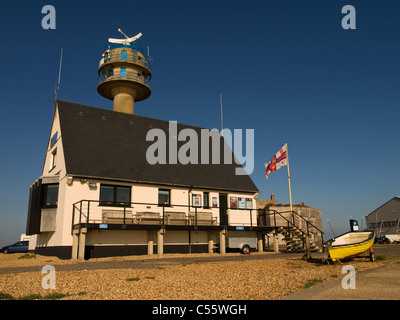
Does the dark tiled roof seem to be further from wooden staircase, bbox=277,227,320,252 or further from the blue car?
the blue car

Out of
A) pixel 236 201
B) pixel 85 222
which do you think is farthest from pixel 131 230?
pixel 236 201

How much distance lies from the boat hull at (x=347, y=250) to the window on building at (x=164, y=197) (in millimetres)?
11206

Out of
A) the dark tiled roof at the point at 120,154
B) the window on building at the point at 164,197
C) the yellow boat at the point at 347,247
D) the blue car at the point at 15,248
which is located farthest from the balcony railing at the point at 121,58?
the yellow boat at the point at 347,247

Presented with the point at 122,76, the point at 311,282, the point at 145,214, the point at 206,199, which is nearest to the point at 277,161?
the point at 206,199

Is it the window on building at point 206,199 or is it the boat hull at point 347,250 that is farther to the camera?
the window on building at point 206,199

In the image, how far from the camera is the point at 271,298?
7172 millimetres

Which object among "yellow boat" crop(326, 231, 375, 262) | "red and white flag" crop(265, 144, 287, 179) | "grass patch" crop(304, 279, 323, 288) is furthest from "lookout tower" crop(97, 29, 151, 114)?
"grass patch" crop(304, 279, 323, 288)

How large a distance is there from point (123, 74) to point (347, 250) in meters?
23.3

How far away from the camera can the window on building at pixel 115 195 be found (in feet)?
66.0

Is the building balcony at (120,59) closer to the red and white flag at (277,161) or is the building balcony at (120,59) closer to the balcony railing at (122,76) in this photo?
the balcony railing at (122,76)

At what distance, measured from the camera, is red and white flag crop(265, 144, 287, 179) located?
81.7 ft
